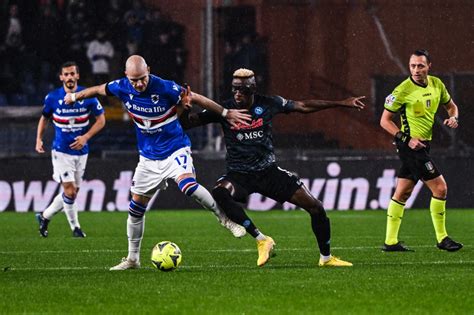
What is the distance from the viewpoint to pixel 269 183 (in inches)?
460

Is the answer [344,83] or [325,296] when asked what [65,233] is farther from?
[325,296]

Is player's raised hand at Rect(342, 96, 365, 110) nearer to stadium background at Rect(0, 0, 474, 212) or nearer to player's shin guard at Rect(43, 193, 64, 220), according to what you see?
player's shin guard at Rect(43, 193, 64, 220)

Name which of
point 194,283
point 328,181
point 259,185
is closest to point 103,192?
point 328,181

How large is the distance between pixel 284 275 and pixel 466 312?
264 cm

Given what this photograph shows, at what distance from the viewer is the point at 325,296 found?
912 cm

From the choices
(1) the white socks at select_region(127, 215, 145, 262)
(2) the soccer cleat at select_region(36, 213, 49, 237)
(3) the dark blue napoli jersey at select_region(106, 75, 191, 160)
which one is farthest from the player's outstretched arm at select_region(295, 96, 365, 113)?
(2) the soccer cleat at select_region(36, 213, 49, 237)

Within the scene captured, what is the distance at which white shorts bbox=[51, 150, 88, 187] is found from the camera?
1711 cm

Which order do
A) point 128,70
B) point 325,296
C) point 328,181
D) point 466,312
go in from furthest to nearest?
point 328,181
point 128,70
point 325,296
point 466,312

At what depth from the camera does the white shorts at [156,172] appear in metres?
11.6

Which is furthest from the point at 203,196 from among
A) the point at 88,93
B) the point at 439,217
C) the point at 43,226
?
the point at 43,226

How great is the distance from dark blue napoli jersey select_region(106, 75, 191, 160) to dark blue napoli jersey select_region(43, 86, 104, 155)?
543 cm

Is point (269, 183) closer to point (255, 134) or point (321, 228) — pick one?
point (255, 134)

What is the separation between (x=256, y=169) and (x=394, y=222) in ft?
8.73

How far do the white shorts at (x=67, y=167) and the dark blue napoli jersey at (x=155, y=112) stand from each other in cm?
547
